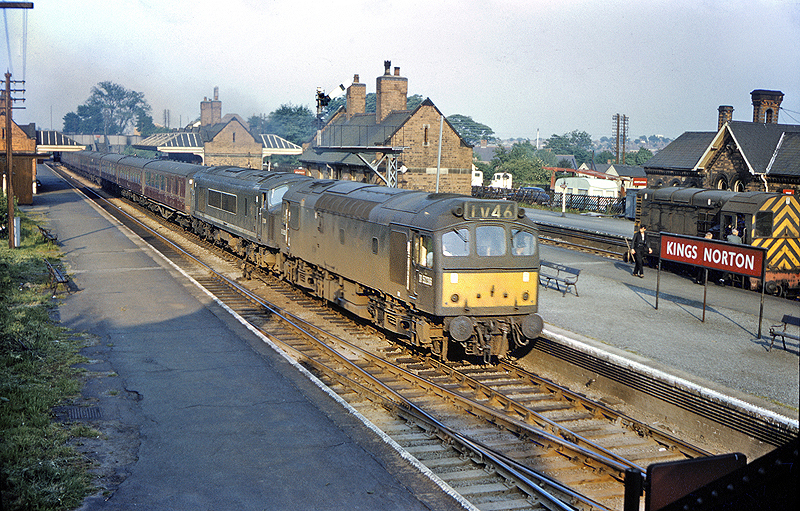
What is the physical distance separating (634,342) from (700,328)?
7.23 ft

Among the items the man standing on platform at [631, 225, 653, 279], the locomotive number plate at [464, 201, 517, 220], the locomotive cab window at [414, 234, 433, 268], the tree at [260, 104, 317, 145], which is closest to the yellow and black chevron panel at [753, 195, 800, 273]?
the man standing on platform at [631, 225, 653, 279]

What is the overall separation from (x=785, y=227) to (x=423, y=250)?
13.6m

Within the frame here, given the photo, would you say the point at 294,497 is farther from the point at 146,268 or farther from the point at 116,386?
the point at 146,268

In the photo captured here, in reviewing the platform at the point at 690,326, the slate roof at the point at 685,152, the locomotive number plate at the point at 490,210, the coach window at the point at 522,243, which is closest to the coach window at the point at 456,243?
the locomotive number plate at the point at 490,210

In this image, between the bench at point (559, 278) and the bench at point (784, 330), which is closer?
the bench at point (784, 330)

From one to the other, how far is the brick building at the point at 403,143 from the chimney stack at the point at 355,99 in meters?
2.87

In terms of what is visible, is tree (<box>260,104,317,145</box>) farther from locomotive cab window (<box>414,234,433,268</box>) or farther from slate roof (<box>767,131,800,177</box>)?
locomotive cab window (<box>414,234,433,268</box>)

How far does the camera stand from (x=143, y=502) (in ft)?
23.4

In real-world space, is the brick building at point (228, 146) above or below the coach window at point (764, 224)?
above

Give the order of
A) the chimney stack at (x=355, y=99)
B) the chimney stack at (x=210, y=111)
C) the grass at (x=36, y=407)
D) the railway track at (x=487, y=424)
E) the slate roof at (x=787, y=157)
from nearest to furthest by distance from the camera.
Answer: the grass at (x=36, y=407) < the railway track at (x=487, y=424) < the slate roof at (x=787, y=157) < the chimney stack at (x=355, y=99) < the chimney stack at (x=210, y=111)

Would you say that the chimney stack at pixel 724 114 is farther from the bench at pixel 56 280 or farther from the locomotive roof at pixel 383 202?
the bench at pixel 56 280

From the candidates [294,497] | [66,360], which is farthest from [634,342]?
[66,360]

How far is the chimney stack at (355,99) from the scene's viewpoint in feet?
179

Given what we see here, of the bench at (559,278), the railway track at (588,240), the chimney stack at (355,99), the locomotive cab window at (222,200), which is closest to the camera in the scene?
the bench at (559,278)
